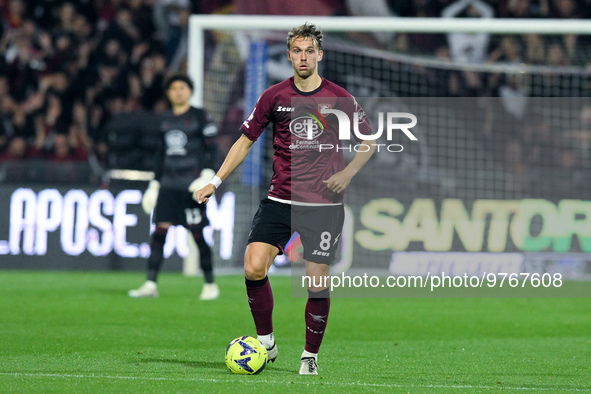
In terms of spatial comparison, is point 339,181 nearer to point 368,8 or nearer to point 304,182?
point 304,182

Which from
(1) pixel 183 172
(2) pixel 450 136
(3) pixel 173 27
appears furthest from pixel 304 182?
(3) pixel 173 27

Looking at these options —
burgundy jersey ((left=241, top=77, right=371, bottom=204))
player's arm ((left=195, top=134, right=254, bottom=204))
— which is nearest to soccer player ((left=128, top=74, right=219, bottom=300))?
player's arm ((left=195, top=134, right=254, bottom=204))

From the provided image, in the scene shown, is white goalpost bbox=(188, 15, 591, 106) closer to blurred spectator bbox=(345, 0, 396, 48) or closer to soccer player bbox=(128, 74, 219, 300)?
soccer player bbox=(128, 74, 219, 300)

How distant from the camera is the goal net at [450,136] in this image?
1209 centimetres

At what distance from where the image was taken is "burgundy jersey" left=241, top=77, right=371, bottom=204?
5.21 metres

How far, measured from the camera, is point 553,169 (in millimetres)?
12859

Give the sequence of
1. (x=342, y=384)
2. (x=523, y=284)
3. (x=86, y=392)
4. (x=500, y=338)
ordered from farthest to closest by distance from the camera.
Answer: (x=523, y=284) < (x=500, y=338) < (x=342, y=384) < (x=86, y=392)

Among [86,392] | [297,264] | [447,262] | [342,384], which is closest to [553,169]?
[447,262]

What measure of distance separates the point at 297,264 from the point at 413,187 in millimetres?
1952

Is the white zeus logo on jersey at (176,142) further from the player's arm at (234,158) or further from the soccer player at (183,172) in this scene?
the player's arm at (234,158)

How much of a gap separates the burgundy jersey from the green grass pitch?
0.99 m

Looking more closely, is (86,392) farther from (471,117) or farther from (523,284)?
(471,117)

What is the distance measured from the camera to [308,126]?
5.23m

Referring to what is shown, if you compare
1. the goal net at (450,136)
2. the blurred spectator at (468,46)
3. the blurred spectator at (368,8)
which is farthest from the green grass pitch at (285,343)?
the blurred spectator at (368,8)
